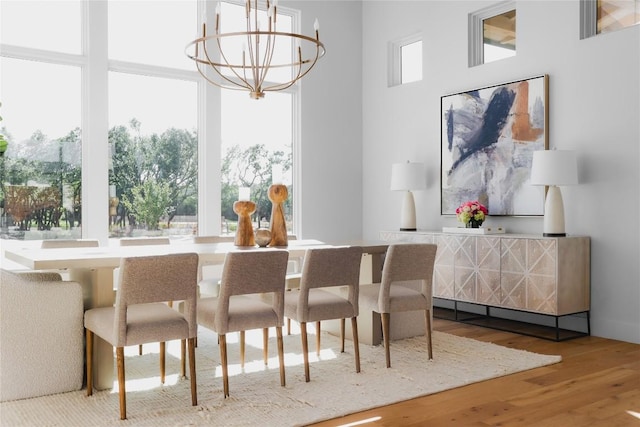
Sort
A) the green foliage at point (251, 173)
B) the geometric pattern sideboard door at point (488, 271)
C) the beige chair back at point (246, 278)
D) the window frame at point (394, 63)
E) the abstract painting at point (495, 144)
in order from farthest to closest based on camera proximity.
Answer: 1. the window frame at point (394, 63)
2. the green foliage at point (251, 173)
3. the abstract painting at point (495, 144)
4. the geometric pattern sideboard door at point (488, 271)
5. the beige chair back at point (246, 278)

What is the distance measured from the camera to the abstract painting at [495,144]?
5520 millimetres

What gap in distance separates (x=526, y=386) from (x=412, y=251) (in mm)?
1101

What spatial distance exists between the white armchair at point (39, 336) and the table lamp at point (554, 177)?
11.9 feet

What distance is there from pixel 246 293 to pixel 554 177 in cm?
285

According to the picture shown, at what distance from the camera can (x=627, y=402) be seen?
342 centimetres

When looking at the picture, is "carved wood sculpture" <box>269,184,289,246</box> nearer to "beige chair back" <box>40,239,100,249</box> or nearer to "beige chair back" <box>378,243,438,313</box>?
"beige chair back" <box>378,243,438,313</box>

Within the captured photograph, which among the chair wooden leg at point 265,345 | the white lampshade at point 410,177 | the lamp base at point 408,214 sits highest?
the white lampshade at point 410,177

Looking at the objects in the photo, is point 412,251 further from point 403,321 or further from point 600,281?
point 600,281

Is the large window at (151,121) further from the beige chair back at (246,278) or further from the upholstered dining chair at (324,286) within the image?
the beige chair back at (246,278)

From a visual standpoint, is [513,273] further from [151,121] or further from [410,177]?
[151,121]

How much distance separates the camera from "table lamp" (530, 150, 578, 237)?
16.3ft

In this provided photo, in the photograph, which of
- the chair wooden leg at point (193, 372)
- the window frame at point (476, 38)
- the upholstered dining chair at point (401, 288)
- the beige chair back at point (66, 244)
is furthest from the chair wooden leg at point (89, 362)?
the window frame at point (476, 38)

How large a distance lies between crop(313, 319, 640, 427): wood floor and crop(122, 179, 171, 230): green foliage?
3355 millimetres

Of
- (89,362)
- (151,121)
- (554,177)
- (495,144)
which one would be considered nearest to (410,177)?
(495,144)
